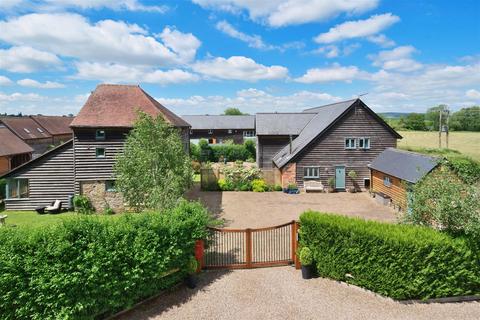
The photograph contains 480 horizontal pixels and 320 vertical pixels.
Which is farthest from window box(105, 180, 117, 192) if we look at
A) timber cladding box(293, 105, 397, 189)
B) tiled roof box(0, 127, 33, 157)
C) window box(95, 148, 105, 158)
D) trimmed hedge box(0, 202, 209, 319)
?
timber cladding box(293, 105, 397, 189)

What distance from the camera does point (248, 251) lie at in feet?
41.2

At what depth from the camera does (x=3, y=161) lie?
30578 millimetres

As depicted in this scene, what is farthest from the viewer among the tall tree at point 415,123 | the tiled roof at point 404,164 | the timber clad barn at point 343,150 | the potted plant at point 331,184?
the tall tree at point 415,123

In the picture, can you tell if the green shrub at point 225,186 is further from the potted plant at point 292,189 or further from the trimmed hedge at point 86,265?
the trimmed hedge at point 86,265

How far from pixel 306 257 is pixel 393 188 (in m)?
14.7

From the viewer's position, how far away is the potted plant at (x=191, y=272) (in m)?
11.1

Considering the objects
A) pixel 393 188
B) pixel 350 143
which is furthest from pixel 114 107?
pixel 393 188

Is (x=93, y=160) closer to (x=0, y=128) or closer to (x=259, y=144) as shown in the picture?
(x=259, y=144)

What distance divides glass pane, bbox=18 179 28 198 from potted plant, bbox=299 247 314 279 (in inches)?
847

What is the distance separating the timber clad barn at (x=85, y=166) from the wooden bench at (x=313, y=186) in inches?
538

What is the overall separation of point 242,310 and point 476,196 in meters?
8.49

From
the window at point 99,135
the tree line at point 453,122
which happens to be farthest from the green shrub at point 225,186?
the tree line at point 453,122

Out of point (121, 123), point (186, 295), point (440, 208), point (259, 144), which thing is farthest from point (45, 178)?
point (440, 208)

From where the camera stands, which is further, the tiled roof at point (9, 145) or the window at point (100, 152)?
the tiled roof at point (9, 145)
